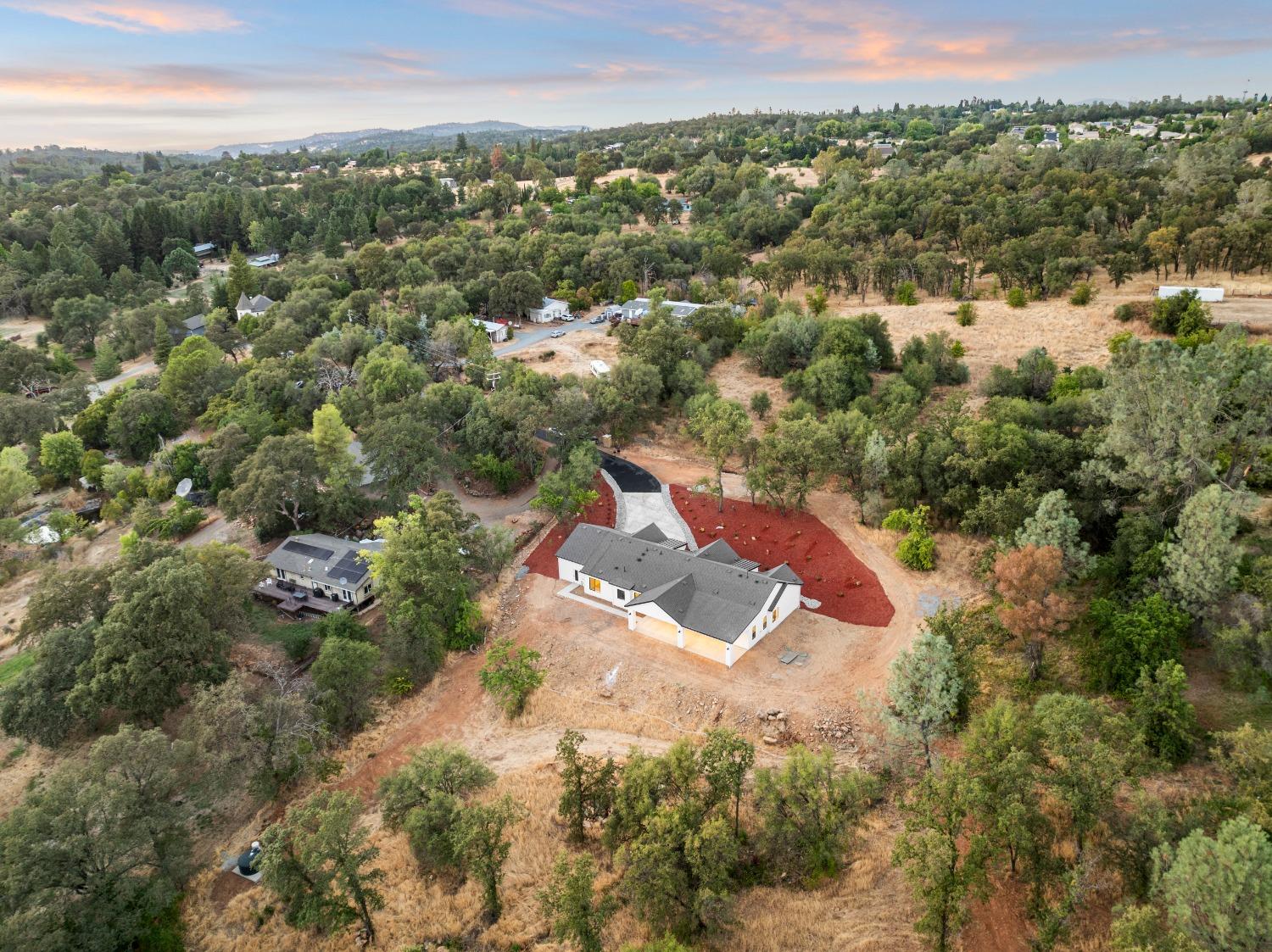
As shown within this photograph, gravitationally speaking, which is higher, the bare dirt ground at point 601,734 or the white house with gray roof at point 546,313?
the white house with gray roof at point 546,313

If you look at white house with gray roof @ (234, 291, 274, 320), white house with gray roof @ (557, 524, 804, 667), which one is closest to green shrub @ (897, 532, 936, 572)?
white house with gray roof @ (557, 524, 804, 667)

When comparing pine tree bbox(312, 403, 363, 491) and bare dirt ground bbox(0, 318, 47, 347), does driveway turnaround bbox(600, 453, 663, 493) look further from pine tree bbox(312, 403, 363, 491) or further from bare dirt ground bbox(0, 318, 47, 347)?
bare dirt ground bbox(0, 318, 47, 347)

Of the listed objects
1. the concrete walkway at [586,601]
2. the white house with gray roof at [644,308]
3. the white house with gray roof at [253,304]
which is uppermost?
the white house with gray roof at [644,308]

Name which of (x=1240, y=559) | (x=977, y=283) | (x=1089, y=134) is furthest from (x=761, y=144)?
(x=1240, y=559)

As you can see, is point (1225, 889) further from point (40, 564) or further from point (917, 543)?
point (40, 564)

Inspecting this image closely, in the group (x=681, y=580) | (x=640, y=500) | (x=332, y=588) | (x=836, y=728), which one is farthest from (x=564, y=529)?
(x=836, y=728)

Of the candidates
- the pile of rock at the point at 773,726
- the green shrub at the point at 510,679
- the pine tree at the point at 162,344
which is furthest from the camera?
the pine tree at the point at 162,344

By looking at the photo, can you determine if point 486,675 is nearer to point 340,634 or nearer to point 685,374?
point 340,634

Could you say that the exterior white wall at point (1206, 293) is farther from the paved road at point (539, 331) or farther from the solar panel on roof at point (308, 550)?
the solar panel on roof at point (308, 550)

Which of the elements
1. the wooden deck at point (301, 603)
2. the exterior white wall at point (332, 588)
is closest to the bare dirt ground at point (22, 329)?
the wooden deck at point (301, 603)
